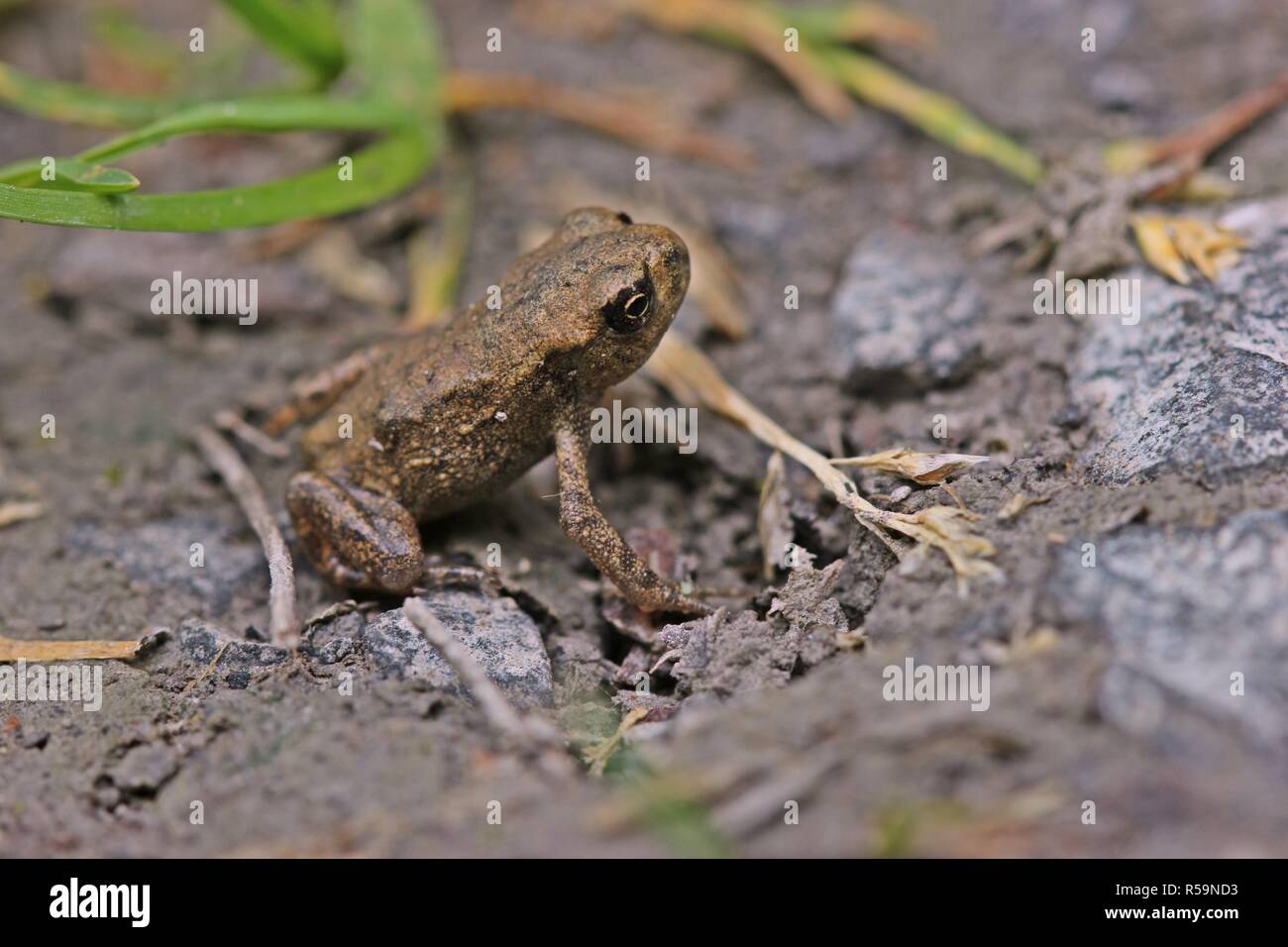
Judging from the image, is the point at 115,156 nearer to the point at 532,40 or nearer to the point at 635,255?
the point at 635,255

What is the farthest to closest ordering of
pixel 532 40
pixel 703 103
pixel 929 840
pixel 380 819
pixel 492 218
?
pixel 532 40 → pixel 703 103 → pixel 492 218 → pixel 380 819 → pixel 929 840

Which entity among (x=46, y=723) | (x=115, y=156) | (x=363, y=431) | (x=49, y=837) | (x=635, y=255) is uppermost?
(x=115, y=156)

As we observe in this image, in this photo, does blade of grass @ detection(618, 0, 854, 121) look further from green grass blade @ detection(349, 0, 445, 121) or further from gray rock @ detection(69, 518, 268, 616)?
gray rock @ detection(69, 518, 268, 616)

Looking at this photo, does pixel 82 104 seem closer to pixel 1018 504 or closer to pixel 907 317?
pixel 907 317

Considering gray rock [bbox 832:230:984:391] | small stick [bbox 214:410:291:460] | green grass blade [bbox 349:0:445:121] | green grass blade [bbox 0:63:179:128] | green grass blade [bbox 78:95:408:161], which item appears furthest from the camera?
green grass blade [bbox 349:0:445:121]

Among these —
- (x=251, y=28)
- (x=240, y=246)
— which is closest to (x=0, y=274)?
(x=240, y=246)

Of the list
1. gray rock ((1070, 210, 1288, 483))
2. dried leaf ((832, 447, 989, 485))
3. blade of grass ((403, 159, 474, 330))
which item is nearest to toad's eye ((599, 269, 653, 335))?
dried leaf ((832, 447, 989, 485))
